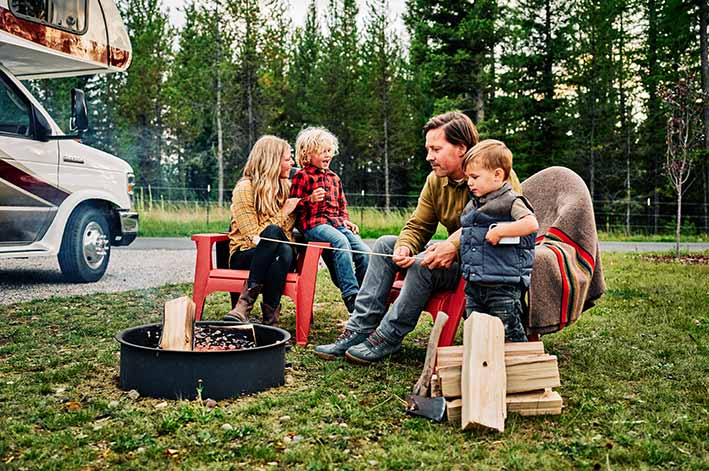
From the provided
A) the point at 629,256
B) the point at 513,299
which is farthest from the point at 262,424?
the point at 629,256

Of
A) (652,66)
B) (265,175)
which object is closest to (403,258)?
(265,175)

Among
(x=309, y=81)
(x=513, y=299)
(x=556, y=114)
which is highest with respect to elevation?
(x=309, y=81)

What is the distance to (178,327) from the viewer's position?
10.4 feet

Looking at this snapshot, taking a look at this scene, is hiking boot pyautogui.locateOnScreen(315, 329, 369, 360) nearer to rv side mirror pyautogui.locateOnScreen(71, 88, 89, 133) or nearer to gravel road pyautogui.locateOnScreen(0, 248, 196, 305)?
gravel road pyautogui.locateOnScreen(0, 248, 196, 305)

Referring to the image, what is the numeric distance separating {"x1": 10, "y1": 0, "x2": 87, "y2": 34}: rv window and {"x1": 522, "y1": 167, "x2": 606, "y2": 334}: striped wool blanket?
4.33 metres

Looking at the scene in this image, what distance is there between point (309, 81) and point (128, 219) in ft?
72.6

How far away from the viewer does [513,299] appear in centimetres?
315

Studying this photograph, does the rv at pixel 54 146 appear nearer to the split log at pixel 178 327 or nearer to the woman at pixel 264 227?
the woman at pixel 264 227

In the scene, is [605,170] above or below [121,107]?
below

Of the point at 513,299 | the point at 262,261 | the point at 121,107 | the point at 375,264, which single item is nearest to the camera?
the point at 513,299

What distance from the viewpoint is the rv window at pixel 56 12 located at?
5594 mm

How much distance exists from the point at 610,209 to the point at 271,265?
67.5 feet

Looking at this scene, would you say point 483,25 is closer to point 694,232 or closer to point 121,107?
point 694,232

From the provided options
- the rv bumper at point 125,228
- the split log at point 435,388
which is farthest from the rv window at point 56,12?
the split log at point 435,388
